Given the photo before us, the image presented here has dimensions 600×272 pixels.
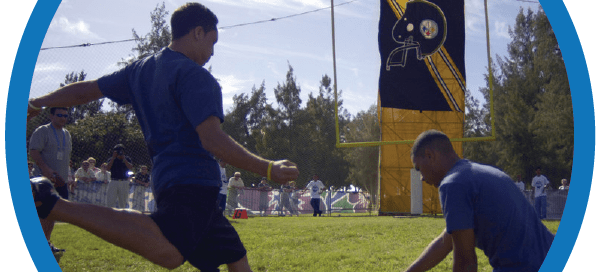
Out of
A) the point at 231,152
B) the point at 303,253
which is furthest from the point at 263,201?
the point at 231,152

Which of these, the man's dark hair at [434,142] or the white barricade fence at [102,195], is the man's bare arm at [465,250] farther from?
the white barricade fence at [102,195]

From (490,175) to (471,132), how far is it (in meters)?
41.7

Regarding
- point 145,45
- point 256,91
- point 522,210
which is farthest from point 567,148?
point 522,210

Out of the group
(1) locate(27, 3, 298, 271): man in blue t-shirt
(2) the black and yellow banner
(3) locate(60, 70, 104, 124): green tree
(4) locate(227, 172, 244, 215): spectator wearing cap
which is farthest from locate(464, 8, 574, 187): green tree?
(1) locate(27, 3, 298, 271): man in blue t-shirt

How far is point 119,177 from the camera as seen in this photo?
38.5 ft

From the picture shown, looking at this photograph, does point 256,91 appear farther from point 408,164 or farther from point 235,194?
point 235,194

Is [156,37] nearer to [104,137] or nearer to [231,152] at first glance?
[104,137]

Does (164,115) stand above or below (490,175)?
above

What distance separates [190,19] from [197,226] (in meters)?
1.02

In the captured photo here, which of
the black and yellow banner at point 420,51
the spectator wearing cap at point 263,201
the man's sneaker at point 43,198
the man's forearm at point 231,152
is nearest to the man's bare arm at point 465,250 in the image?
the man's forearm at point 231,152

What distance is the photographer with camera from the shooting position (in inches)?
426

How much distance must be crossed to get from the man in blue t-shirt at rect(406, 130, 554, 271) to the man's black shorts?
1121 millimetres

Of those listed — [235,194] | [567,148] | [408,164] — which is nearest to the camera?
[235,194]

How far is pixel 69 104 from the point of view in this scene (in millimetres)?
2631
